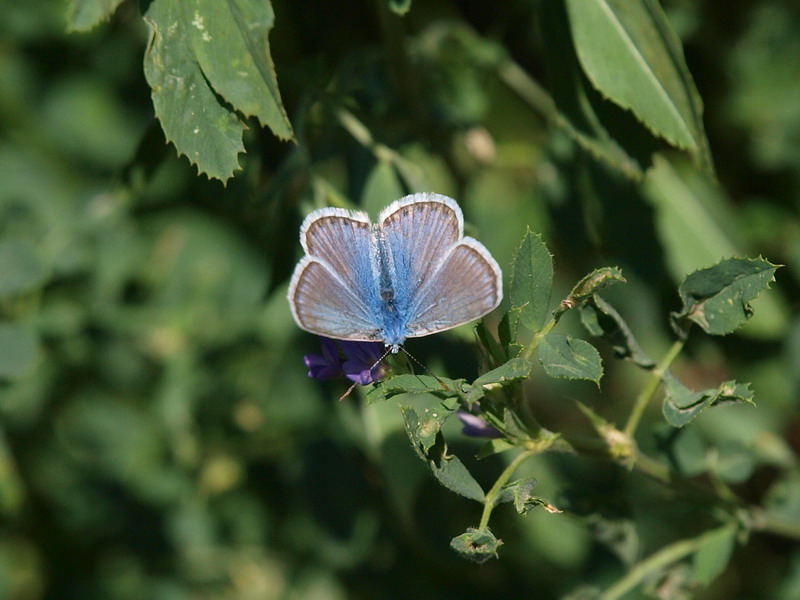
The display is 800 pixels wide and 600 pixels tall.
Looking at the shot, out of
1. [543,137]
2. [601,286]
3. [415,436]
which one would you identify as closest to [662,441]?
[601,286]

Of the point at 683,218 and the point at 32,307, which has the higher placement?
the point at 683,218

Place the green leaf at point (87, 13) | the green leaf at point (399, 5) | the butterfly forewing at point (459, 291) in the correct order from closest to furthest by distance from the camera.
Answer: the butterfly forewing at point (459, 291) → the green leaf at point (87, 13) → the green leaf at point (399, 5)

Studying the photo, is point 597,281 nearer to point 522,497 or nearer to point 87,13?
point 522,497

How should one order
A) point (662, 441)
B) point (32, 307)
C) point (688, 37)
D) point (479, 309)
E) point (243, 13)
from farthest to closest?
point (688, 37)
point (32, 307)
point (662, 441)
point (243, 13)
point (479, 309)

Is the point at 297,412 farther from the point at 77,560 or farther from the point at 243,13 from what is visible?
the point at 243,13

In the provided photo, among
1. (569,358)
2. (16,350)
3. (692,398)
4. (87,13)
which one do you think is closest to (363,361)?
(569,358)

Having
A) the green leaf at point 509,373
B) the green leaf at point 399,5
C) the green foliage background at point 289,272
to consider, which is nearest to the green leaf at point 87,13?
the green foliage background at point 289,272

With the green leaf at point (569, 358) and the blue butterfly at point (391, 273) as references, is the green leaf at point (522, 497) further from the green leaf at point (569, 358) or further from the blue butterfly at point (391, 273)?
the blue butterfly at point (391, 273)
